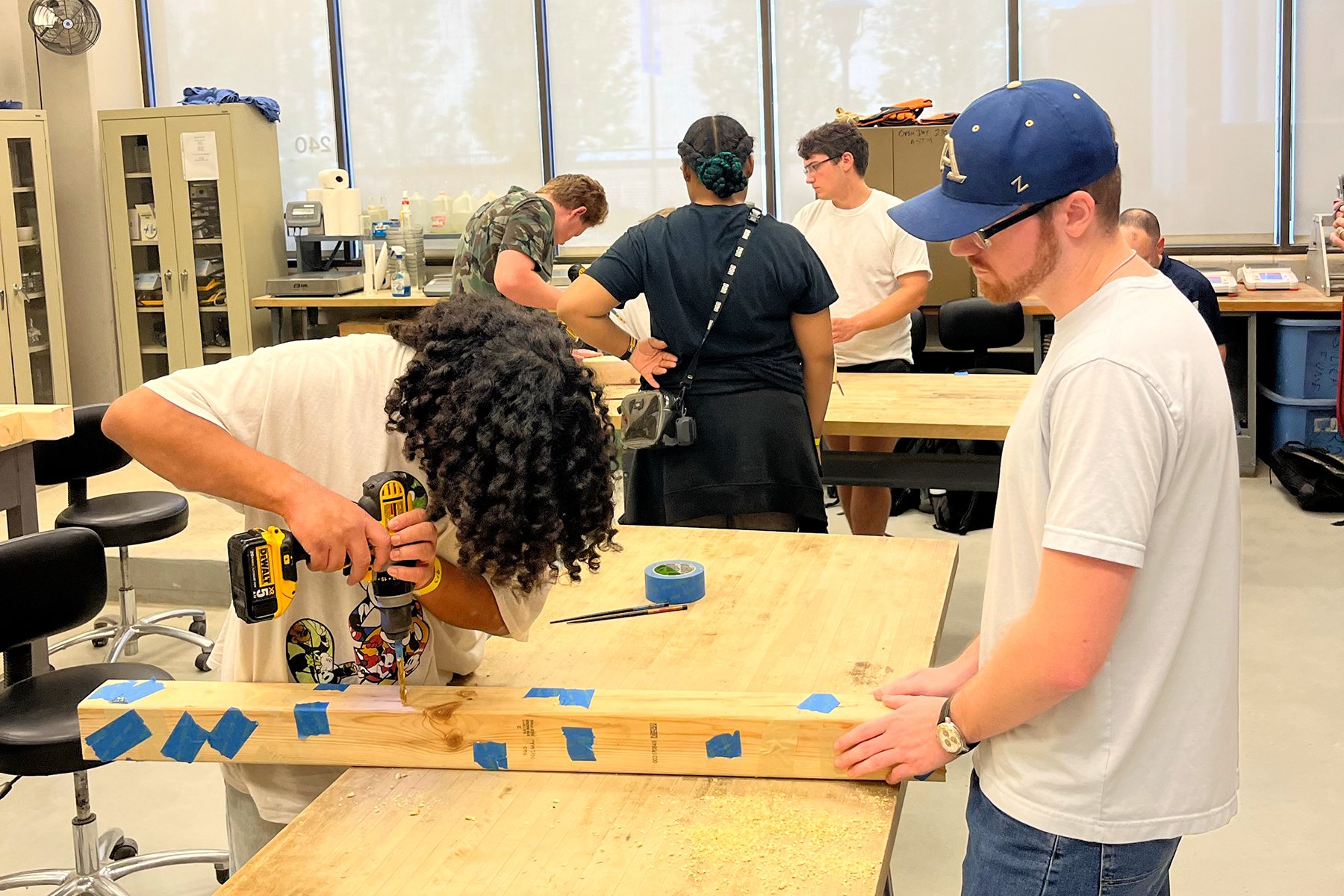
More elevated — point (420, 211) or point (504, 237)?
point (420, 211)

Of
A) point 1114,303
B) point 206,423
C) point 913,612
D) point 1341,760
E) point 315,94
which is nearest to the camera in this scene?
point 1114,303

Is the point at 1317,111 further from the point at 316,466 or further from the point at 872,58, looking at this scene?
the point at 316,466

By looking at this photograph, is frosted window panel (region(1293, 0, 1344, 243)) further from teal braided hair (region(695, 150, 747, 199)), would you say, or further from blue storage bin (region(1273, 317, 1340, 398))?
teal braided hair (region(695, 150, 747, 199))

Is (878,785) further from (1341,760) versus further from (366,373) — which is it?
(1341,760)

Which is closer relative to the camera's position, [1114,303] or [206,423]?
[1114,303]

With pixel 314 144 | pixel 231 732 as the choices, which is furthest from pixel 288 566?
pixel 314 144

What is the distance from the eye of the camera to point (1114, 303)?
1.17 metres

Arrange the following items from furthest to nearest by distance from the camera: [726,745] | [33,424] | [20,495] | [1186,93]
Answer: [1186,93]
[20,495]
[33,424]
[726,745]

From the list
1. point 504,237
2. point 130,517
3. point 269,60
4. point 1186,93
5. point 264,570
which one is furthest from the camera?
point 269,60

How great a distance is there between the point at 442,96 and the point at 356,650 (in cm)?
693

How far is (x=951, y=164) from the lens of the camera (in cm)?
126

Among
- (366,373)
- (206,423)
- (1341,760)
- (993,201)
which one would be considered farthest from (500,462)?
(1341,760)

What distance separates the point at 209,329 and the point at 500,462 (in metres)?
7.12

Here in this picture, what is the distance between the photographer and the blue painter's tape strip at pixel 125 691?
1.55 meters
